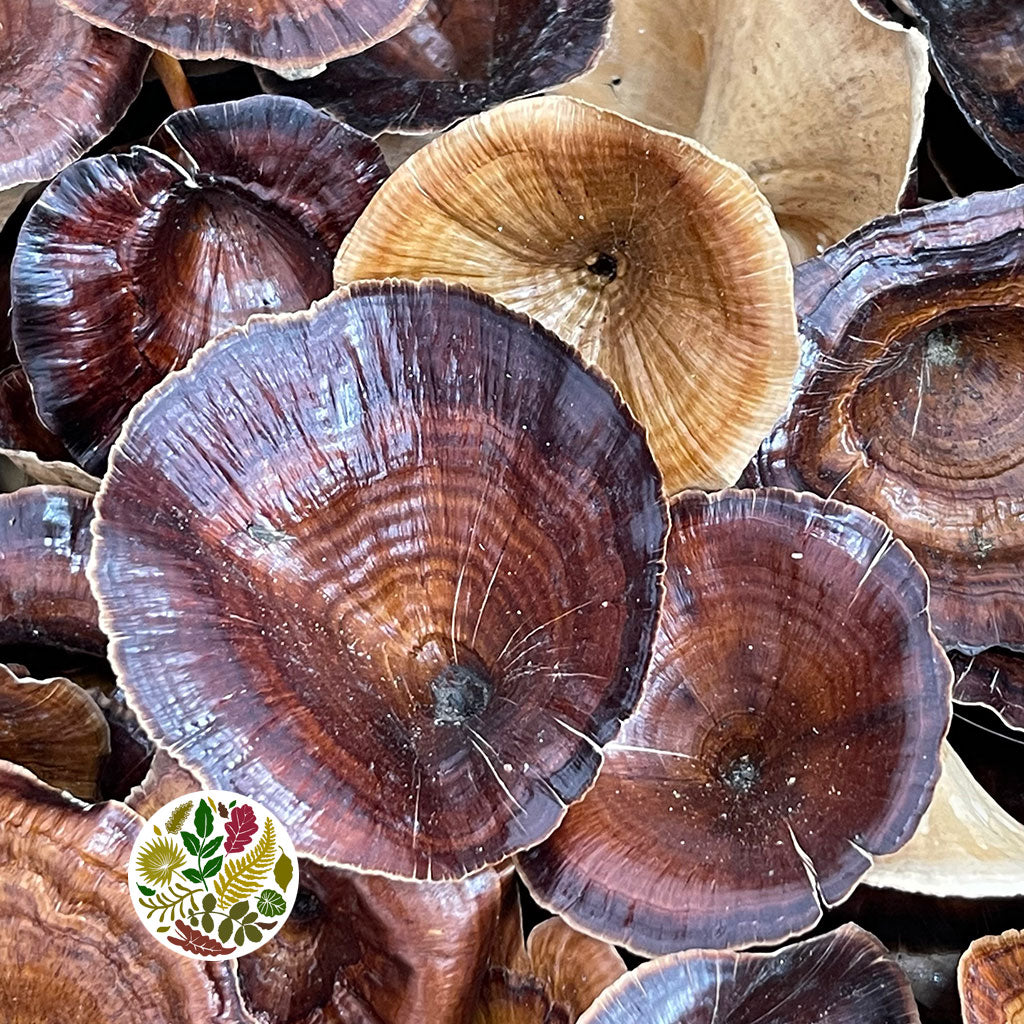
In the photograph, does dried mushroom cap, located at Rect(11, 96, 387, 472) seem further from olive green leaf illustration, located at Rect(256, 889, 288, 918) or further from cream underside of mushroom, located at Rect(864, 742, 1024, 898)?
cream underside of mushroom, located at Rect(864, 742, 1024, 898)

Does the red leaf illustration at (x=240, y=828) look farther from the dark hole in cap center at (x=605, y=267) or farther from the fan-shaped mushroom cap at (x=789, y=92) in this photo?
the fan-shaped mushroom cap at (x=789, y=92)

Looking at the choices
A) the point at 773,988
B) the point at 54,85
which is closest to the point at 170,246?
the point at 54,85

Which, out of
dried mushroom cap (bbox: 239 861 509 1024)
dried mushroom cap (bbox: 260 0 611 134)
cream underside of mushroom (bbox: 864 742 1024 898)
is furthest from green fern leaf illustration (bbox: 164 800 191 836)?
dried mushroom cap (bbox: 260 0 611 134)

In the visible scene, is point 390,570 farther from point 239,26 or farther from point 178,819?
point 239,26

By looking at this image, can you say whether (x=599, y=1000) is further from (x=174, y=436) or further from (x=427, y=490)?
(x=174, y=436)

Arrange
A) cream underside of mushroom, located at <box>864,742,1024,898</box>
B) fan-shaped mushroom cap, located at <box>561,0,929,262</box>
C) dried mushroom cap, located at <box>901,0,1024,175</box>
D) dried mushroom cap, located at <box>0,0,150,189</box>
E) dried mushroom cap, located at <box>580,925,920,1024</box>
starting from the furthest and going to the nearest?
dried mushroom cap, located at <box>901,0,1024,175</box> < fan-shaped mushroom cap, located at <box>561,0,929,262</box> < dried mushroom cap, located at <box>0,0,150,189</box> < cream underside of mushroom, located at <box>864,742,1024,898</box> < dried mushroom cap, located at <box>580,925,920,1024</box>

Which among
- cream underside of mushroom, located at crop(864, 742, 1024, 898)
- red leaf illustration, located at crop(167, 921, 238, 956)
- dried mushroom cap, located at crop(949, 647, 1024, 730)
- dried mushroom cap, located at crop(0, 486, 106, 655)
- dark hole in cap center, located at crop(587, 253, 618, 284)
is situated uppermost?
dark hole in cap center, located at crop(587, 253, 618, 284)

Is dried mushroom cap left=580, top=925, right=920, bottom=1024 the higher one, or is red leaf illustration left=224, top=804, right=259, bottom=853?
red leaf illustration left=224, top=804, right=259, bottom=853
